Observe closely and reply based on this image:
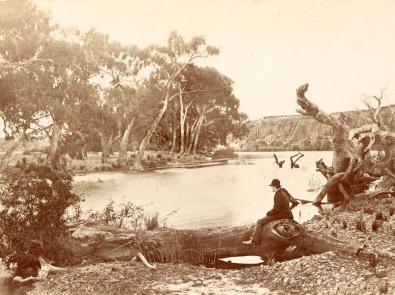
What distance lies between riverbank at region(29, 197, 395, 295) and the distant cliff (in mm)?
4055

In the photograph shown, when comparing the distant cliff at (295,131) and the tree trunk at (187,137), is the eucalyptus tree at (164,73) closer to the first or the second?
the tree trunk at (187,137)

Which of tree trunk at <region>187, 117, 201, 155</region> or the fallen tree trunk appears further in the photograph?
tree trunk at <region>187, 117, 201, 155</region>

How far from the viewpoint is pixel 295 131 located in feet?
44.2

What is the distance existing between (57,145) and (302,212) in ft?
19.6

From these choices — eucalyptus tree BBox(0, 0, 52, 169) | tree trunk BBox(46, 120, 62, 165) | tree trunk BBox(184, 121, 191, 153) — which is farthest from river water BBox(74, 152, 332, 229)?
eucalyptus tree BBox(0, 0, 52, 169)

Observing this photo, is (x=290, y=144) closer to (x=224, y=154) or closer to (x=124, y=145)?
(x=224, y=154)

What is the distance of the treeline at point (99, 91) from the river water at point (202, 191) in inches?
38.8

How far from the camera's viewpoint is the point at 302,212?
1164 cm

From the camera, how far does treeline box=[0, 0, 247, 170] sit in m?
10.6

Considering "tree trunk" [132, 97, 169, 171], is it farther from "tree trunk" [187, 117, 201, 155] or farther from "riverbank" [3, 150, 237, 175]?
"tree trunk" [187, 117, 201, 155]

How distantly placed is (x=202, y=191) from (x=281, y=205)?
17.5ft

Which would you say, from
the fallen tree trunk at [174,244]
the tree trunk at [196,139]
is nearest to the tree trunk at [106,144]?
the tree trunk at [196,139]

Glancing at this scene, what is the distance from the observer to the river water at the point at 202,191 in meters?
10.4

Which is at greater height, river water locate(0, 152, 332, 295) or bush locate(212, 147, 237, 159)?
bush locate(212, 147, 237, 159)
